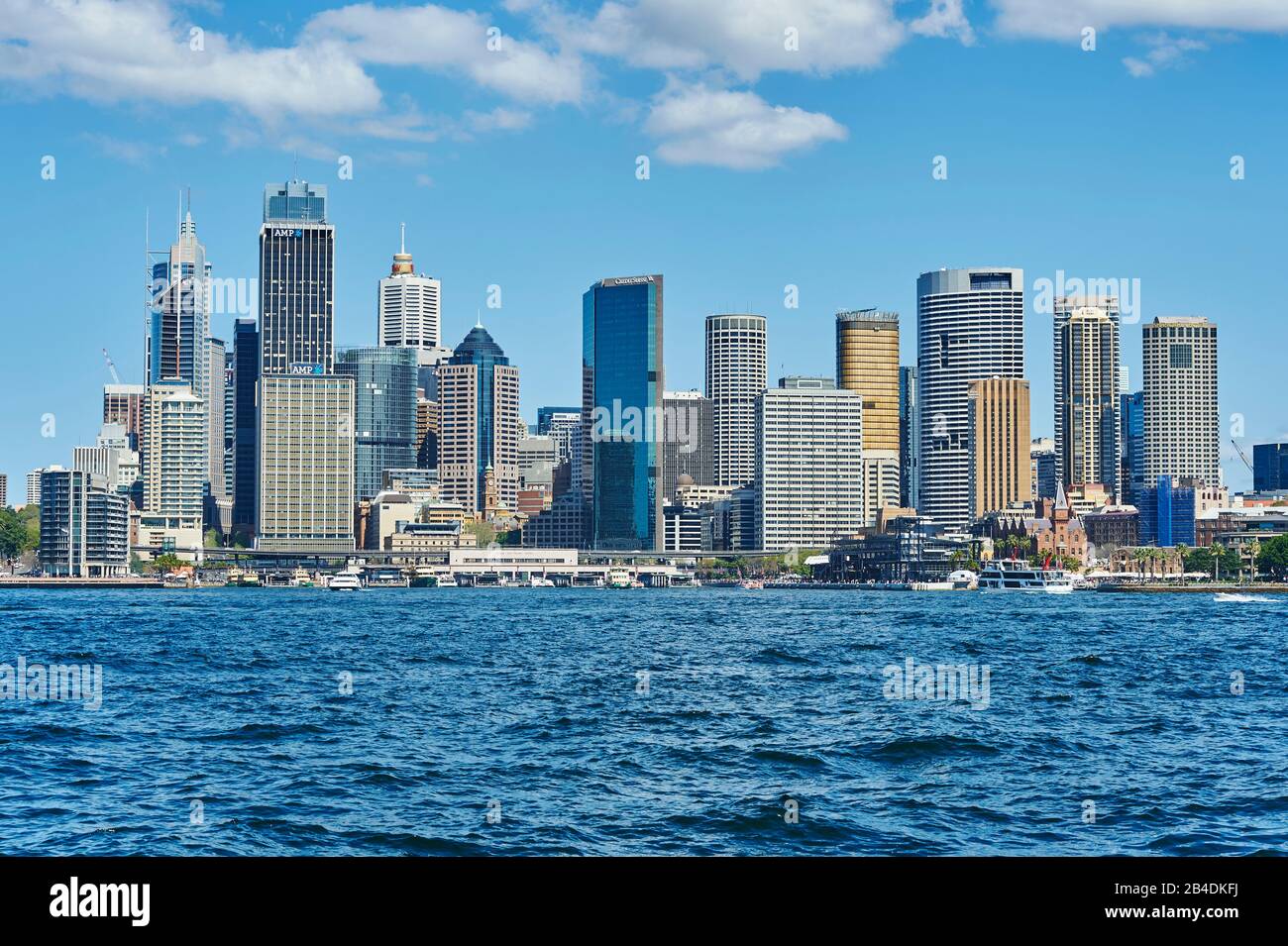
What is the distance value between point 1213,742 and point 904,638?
50.8 meters

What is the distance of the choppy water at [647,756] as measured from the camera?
2508 centimetres

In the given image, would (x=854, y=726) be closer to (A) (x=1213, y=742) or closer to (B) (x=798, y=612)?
(A) (x=1213, y=742)

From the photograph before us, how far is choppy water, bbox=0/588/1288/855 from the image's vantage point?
25.1 meters

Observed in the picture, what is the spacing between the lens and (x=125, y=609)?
493 ft

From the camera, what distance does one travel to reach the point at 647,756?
112 feet

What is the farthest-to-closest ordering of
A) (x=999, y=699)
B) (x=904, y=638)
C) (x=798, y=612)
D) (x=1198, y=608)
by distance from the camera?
(x=1198, y=608)
(x=798, y=612)
(x=904, y=638)
(x=999, y=699)

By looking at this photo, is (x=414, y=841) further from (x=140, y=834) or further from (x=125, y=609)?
(x=125, y=609)

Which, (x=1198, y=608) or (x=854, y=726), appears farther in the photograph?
(x=1198, y=608)

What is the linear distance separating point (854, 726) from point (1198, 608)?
122283 mm

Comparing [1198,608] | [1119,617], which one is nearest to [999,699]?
[1119,617]

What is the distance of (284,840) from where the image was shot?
80.5 feet
